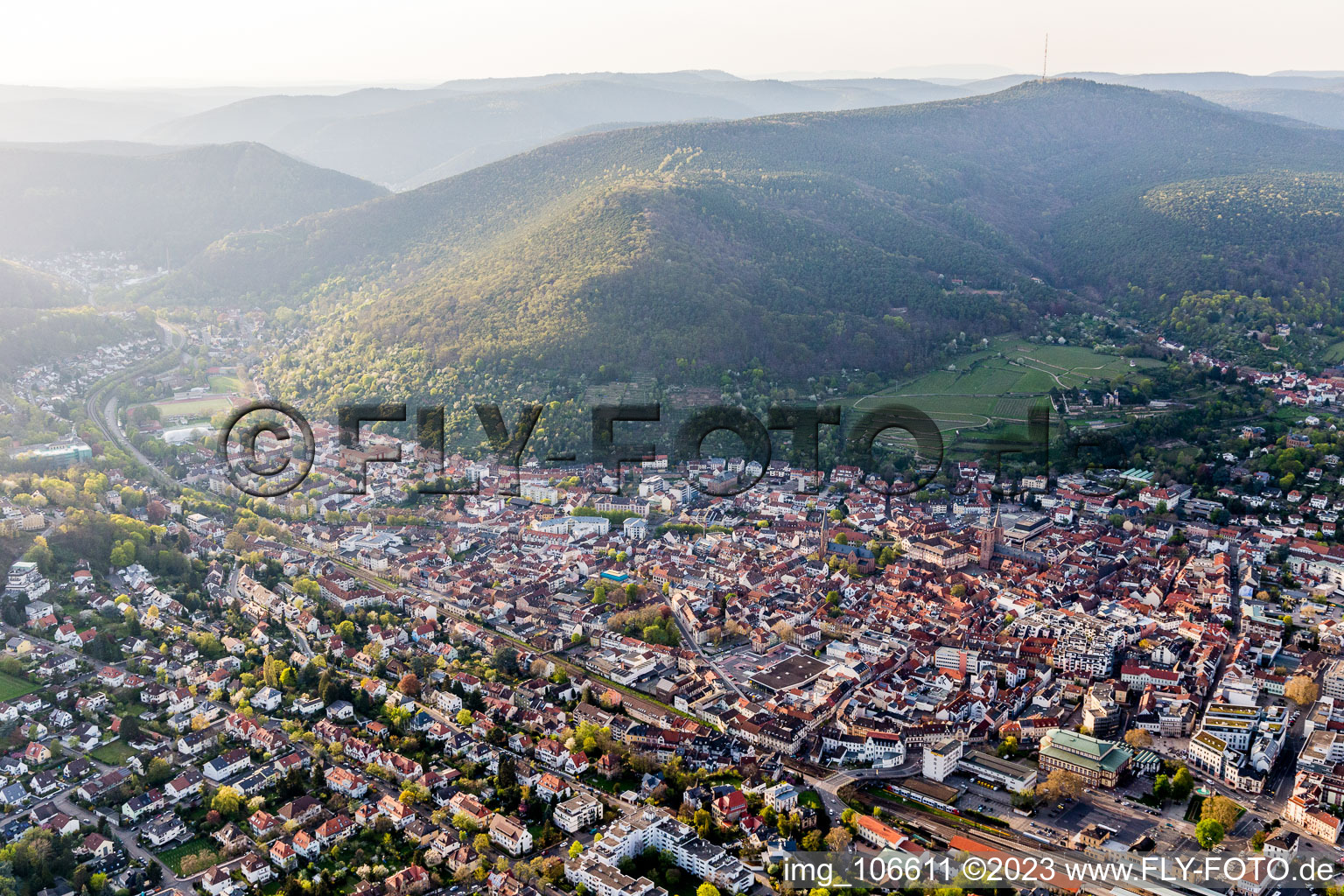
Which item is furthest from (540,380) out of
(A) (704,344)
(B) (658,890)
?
(B) (658,890)

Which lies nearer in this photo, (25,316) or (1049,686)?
(1049,686)

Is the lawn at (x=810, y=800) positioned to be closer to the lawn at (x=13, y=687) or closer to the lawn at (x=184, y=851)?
the lawn at (x=184, y=851)

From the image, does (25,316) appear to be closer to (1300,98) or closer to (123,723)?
(123,723)

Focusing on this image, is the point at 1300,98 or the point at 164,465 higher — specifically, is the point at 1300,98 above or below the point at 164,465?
above

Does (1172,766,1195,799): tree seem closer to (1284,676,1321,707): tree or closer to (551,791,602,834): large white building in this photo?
(1284,676,1321,707): tree

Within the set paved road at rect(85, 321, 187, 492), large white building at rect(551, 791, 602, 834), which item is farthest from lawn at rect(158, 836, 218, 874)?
paved road at rect(85, 321, 187, 492)

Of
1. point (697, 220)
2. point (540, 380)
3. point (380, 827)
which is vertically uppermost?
point (697, 220)

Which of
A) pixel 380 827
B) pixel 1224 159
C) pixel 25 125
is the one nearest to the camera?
pixel 380 827

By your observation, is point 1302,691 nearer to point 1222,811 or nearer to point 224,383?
point 1222,811

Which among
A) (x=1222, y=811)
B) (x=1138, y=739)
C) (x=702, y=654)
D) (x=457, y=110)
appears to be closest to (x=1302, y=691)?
(x=1138, y=739)
